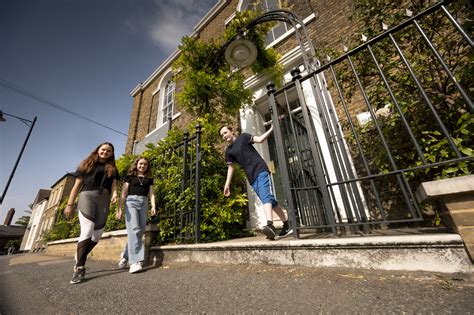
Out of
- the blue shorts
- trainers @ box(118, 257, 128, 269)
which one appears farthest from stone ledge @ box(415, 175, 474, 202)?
A: trainers @ box(118, 257, 128, 269)

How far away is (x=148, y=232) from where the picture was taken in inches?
128

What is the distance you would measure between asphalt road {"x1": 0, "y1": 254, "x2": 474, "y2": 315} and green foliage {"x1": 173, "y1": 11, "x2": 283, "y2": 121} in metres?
3.82

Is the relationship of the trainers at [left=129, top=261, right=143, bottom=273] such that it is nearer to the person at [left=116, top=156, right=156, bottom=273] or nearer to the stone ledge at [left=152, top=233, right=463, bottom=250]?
the person at [left=116, top=156, right=156, bottom=273]

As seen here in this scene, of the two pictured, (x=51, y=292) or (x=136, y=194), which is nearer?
(x=51, y=292)

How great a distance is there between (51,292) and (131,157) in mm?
4348

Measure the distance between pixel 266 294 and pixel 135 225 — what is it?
225 centimetres

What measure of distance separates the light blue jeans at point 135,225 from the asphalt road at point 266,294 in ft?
2.14

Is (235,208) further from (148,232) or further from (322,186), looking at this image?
(322,186)

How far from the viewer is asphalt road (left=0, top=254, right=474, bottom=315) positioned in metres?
1.04

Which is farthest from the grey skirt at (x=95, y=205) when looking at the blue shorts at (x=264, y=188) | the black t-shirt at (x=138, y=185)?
the blue shorts at (x=264, y=188)

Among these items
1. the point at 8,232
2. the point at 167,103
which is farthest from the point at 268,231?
the point at 8,232

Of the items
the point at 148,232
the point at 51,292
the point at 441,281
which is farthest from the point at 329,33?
the point at 51,292

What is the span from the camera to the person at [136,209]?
2.68m

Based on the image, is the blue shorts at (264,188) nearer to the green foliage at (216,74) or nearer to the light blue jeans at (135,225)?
the light blue jeans at (135,225)
